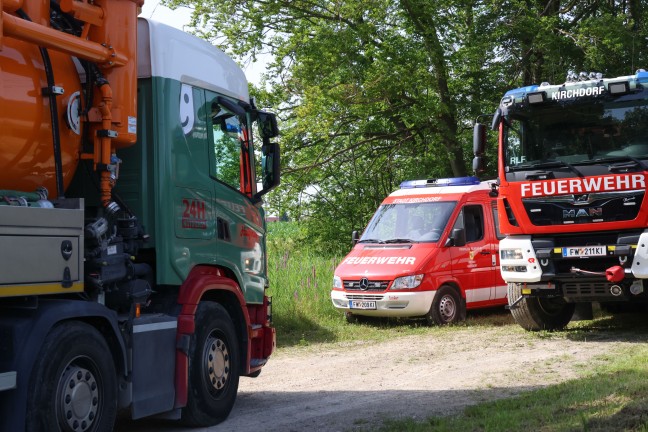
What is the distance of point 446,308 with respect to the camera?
1538 cm

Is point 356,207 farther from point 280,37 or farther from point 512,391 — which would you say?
point 512,391

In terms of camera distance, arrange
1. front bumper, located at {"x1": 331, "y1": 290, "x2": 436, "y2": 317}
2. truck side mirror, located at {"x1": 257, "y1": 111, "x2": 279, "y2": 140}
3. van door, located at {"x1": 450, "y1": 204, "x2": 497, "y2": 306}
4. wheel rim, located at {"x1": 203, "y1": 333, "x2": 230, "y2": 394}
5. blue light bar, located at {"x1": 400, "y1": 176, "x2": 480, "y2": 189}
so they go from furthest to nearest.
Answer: blue light bar, located at {"x1": 400, "y1": 176, "x2": 480, "y2": 189} < van door, located at {"x1": 450, "y1": 204, "x2": 497, "y2": 306} < front bumper, located at {"x1": 331, "y1": 290, "x2": 436, "y2": 317} < truck side mirror, located at {"x1": 257, "y1": 111, "x2": 279, "y2": 140} < wheel rim, located at {"x1": 203, "y1": 333, "x2": 230, "y2": 394}

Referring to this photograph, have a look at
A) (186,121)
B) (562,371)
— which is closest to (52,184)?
(186,121)

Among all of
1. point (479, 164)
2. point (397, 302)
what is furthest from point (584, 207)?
point (397, 302)

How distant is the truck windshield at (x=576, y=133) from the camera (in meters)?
12.5

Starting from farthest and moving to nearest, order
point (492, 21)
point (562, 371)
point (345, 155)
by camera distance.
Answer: point (345, 155) < point (492, 21) < point (562, 371)

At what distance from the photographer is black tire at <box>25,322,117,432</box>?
586 cm

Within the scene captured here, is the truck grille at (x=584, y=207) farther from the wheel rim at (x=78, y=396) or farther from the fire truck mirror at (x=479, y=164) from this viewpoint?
the wheel rim at (x=78, y=396)

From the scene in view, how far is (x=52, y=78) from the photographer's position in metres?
→ 6.45

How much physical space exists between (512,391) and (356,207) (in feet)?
54.6

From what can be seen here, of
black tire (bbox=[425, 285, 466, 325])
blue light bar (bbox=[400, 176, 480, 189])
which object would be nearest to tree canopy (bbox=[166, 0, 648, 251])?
blue light bar (bbox=[400, 176, 480, 189])

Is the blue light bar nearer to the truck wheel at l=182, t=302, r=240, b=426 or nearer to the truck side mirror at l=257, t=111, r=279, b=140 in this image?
the truck side mirror at l=257, t=111, r=279, b=140

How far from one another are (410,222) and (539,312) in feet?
10.4

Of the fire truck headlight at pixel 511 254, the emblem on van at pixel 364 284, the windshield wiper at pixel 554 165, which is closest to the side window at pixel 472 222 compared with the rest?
the emblem on van at pixel 364 284
